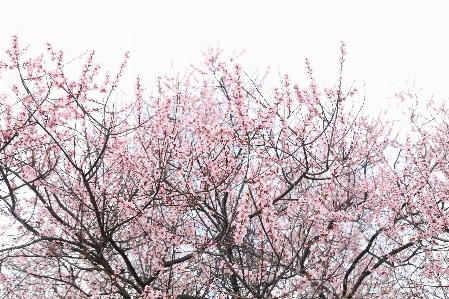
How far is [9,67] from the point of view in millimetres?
5156

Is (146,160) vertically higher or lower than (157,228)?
higher

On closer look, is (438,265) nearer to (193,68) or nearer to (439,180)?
(439,180)

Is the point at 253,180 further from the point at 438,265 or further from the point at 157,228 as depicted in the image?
the point at 438,265

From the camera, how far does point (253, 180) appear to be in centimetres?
417

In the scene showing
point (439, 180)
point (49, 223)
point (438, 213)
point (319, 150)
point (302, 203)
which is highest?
point (319, 150)

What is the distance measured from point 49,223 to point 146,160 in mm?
2058

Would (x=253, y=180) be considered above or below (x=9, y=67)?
below

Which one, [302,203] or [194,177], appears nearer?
[302,203]

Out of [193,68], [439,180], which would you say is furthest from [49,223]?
[439,180]

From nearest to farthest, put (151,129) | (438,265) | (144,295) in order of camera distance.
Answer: (144,295) < (151,129) < (438,265)

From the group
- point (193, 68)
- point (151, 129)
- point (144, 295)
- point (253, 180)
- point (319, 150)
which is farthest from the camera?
point (193, 68)

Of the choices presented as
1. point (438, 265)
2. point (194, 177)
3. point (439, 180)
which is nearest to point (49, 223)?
point (194, 177)

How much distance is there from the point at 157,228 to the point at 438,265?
14.6ft

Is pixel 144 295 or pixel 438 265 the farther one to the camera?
pixel 438 265
